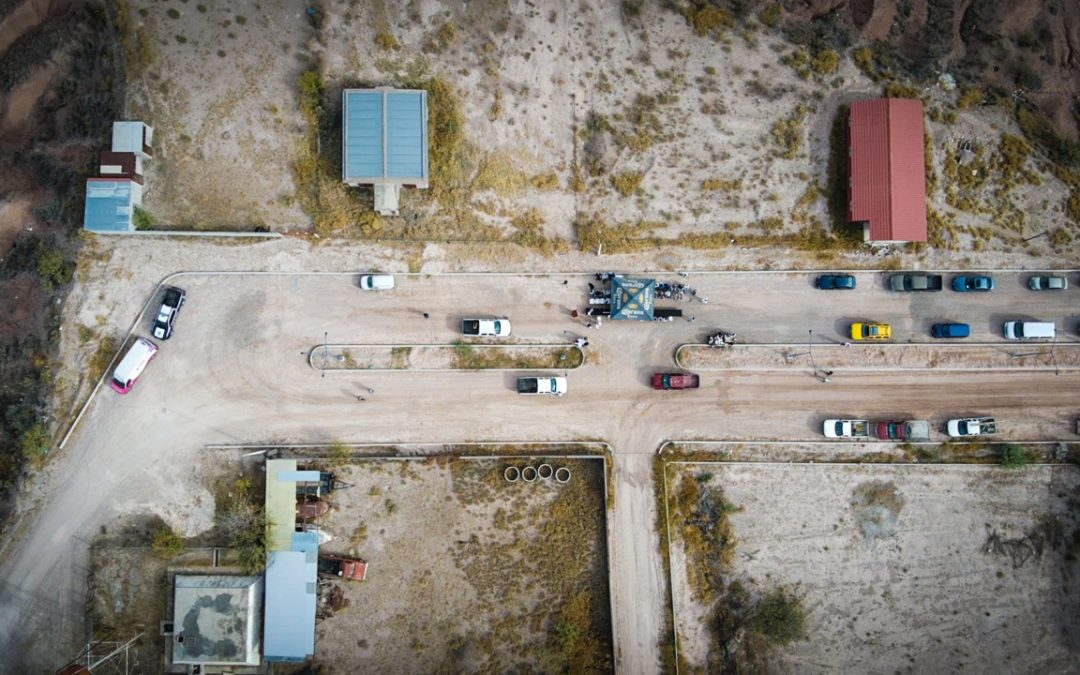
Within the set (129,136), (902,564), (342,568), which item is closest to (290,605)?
(342,568)

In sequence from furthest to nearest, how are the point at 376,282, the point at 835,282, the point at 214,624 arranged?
the point at 835,282 → the point at 376,282 → the point at 214,624

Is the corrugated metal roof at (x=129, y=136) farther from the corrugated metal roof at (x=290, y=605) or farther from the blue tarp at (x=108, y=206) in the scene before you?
the corrugated metal roof at (x=290, y=605)

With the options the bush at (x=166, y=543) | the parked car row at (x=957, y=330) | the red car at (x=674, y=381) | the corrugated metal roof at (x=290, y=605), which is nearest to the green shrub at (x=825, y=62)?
the parked car row at (x=957, y=330)

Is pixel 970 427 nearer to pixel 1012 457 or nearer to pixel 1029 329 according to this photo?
pixel 1012 457

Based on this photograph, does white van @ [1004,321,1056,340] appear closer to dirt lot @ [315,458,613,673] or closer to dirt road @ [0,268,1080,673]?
dirt road @ [0,268,1080,673]

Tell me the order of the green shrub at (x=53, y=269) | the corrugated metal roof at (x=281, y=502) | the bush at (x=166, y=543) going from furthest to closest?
the green shrub at (x=53, y=269) < the corrugated metal roof at (x=281, y=502) < the bush at (x=166, y=543)

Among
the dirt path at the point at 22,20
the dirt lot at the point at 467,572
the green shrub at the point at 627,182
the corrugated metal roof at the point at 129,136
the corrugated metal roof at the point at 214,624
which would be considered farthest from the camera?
the dirt path at the point at 22,20

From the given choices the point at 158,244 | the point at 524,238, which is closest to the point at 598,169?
the point at 524,238
